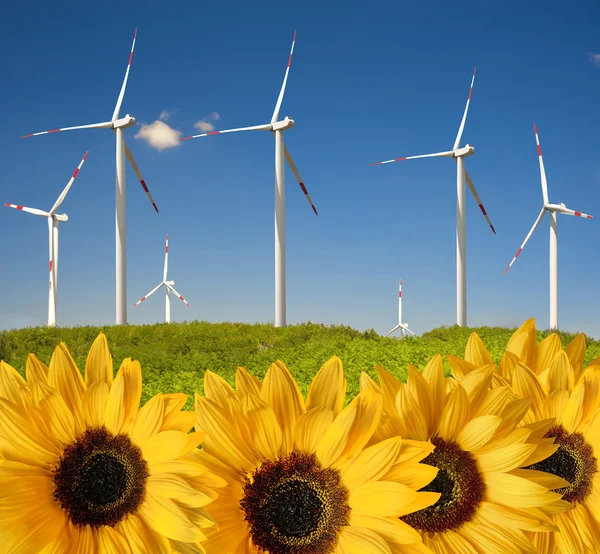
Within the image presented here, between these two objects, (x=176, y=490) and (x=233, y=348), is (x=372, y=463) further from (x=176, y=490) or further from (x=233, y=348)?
(x=233, y=348)

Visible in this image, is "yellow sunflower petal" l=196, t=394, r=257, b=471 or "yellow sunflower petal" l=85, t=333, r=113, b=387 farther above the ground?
"yellow sunflower petal" l=85, t=333, r=113, b=387

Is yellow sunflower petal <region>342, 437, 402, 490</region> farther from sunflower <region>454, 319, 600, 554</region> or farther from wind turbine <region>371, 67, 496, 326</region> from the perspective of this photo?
wind turbine <region>371, 67, 496, 326</region>

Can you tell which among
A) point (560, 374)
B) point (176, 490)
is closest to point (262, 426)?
point (176, 490)

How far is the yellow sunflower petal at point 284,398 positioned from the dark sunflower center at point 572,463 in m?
0.54

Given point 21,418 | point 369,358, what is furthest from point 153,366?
point 21,418

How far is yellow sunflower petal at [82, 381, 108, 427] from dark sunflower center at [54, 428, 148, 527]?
0.06ft

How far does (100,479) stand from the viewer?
96 centimetres

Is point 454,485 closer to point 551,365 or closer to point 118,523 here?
point 551,365

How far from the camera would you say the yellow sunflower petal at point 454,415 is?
3.16ft

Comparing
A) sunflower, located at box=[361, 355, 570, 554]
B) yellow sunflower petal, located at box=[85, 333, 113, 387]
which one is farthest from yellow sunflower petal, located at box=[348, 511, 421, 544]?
yellow sunflower petal, located at box=[85, 333, 113, 387]

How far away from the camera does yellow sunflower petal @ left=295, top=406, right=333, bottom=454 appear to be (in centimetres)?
86

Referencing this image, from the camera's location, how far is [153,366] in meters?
13.7

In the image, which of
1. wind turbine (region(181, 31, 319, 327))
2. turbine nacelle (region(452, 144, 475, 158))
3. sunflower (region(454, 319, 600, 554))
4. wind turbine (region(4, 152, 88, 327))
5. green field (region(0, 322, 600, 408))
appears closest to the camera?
sunflower (region(454, 319, 600, 554))

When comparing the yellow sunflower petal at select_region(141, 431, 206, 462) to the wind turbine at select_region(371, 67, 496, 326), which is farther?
the wind turbine at select_region(371, 67, 496, 326)
